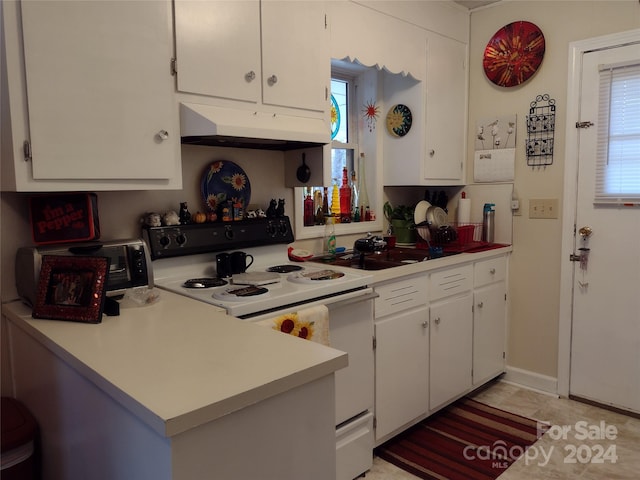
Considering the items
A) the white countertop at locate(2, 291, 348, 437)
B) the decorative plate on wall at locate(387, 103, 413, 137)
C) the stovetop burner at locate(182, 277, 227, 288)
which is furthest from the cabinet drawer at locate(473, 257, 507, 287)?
the white countertop at locate(2, 291, 348, 437)

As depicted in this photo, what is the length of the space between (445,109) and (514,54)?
54 cm

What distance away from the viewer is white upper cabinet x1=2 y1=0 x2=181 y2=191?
1356 mm

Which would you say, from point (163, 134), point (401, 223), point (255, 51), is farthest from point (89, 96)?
point (401, 223)

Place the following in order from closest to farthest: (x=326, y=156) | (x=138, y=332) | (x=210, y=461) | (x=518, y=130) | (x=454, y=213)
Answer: (x=210, y=461) < (x=138, y=332) < (x=326, y=156) < (x=518, y=130) < (x=454, y=213)

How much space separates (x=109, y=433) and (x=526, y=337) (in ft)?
9.05

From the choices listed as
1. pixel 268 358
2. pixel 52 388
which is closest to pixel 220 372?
pixel 268 358

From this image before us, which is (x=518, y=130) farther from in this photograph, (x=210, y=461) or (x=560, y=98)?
(x=210, y=461)

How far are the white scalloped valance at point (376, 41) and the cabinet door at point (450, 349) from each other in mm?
1368

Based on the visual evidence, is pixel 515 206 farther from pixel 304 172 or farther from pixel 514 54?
pixel 304 172

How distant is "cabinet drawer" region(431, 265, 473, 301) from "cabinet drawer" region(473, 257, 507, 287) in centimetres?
8

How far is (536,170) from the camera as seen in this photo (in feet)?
9.70

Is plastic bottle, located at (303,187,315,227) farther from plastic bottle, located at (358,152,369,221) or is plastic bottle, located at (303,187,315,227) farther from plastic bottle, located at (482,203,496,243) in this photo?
plastic bottle, located at (482,203,496,243)

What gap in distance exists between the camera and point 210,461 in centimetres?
86

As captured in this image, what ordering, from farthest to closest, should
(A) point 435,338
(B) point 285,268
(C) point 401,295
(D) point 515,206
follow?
(D) point 515,206, (A) point 435,338, (C) point 401,295, (B) point 285,268
